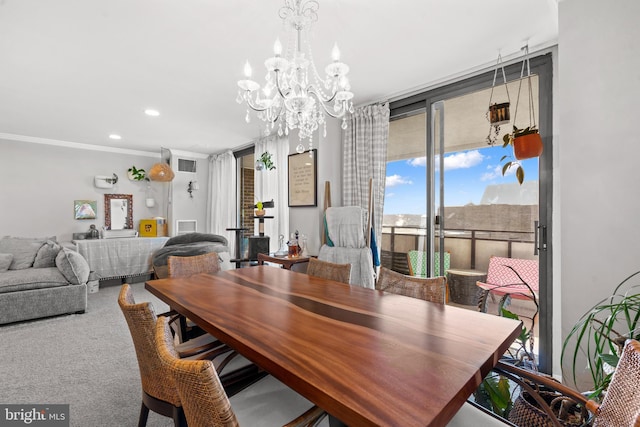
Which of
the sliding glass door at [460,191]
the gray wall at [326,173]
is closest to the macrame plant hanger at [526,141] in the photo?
the sliding glass door at [460,191]

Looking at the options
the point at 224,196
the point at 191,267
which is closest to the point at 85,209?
the point at 224,196

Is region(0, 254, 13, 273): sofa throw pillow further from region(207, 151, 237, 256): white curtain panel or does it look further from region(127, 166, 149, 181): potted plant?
region(207, 151, 237, 256): white curtain panel

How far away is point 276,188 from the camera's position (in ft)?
15.1

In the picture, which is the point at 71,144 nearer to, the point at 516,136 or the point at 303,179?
the point at 303,179

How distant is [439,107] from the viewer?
9.72ft

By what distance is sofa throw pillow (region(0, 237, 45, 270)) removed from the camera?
12.2ft

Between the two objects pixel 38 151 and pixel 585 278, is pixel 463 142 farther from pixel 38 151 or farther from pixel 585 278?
pixel 38 151

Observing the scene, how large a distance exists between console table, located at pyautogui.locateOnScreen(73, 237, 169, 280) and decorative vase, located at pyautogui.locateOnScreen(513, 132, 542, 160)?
5060 mm

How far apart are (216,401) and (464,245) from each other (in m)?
2.86

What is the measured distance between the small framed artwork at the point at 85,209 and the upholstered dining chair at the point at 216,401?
6119 mm

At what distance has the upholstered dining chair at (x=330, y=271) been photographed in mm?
2088

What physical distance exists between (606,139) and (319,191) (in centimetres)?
257

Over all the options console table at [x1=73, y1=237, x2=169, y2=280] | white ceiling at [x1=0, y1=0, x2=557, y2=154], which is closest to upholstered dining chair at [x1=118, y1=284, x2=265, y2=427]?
white ceiling at [x1=0, y1=0, x2=557, y2=154]

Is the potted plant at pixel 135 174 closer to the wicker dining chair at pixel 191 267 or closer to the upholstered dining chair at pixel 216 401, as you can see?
the wicker dining chair at pixel 191 267
